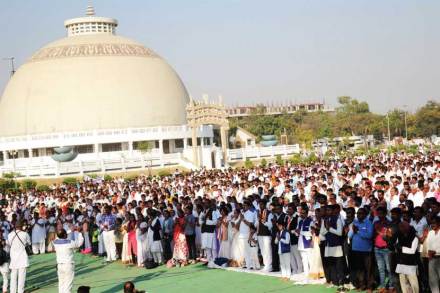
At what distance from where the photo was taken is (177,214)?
15727mm

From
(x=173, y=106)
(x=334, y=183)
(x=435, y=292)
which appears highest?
(x=173, y=106)

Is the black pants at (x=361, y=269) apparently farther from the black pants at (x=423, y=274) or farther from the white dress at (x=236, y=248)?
the white dress at (x=236, y=248)

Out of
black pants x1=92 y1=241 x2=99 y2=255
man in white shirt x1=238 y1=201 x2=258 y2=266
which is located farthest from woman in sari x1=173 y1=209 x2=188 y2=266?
black pants x1=92 y1=241 x2=99 y2=255

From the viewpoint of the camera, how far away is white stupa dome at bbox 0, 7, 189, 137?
6259 cm

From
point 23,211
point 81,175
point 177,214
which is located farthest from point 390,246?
point 81,175

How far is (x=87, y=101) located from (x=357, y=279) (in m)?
54.1

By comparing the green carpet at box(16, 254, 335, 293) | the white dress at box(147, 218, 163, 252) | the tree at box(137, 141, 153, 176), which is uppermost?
the tree at box(137, 141, 153, 176)

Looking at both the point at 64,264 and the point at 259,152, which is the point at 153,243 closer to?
the point at 64,264

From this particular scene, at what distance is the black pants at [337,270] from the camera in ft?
36.5

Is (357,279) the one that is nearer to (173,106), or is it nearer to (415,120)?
(173,106)

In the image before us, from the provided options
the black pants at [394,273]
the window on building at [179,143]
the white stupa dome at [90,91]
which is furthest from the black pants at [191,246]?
the white stupa dome at [90,91]

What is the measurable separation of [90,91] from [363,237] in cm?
5479

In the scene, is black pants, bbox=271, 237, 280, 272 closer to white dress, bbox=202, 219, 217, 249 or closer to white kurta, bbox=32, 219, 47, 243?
white dress, bbox=202, 219, 217, 249

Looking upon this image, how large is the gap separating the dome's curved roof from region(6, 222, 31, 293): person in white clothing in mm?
50005
